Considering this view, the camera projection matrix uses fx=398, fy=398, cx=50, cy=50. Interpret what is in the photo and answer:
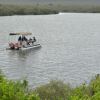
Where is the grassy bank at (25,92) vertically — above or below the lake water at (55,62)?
above

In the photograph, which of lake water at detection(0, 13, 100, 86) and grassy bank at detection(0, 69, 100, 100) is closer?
grassy bank at detection(0, 69, 100, 100)

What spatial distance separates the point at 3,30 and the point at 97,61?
120 feet

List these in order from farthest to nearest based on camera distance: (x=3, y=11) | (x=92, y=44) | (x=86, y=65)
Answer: (x=3, y=11)
(x=92, y=44)
(x=86, y=65)

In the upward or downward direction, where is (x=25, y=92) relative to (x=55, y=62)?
upward

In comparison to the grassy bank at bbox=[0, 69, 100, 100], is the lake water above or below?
below

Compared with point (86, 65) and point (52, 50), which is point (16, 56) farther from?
point (86, 65)

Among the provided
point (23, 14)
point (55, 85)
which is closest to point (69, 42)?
point (55, 85)

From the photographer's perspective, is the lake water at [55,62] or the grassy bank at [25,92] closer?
the grassy bank at [25,92]

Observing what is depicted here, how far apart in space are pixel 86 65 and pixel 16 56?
10.1 meters

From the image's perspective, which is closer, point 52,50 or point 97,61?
point 97,61

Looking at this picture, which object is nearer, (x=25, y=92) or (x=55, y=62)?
(x=25, y=92)

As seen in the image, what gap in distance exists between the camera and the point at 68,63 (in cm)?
4088

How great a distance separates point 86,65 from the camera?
3959cm

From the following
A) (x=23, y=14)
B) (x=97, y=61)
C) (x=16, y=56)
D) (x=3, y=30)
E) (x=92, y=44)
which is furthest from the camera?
(x=23, y=14)
